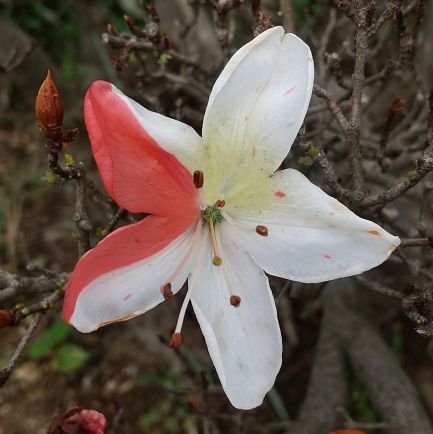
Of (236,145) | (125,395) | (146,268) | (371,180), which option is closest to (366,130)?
(371,180)

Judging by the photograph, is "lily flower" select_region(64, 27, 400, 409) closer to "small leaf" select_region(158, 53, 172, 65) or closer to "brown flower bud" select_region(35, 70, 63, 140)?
"brown flower bud" select_region(35, 70, 63, 140)

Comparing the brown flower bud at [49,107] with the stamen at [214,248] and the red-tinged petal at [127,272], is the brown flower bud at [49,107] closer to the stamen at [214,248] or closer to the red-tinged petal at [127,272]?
the red-tinged petal at [127,272]

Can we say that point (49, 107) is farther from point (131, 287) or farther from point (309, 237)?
point (309, 237)

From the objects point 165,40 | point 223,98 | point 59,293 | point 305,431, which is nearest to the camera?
point 223,98

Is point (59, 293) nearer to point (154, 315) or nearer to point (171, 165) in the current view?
point (171, 165)

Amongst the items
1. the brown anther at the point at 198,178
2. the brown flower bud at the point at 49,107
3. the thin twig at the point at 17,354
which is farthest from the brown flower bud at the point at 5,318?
the brown anther at the point at 198,178

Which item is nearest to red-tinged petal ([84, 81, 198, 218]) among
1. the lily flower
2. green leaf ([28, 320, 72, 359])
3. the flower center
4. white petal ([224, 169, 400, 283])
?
the lily flower
